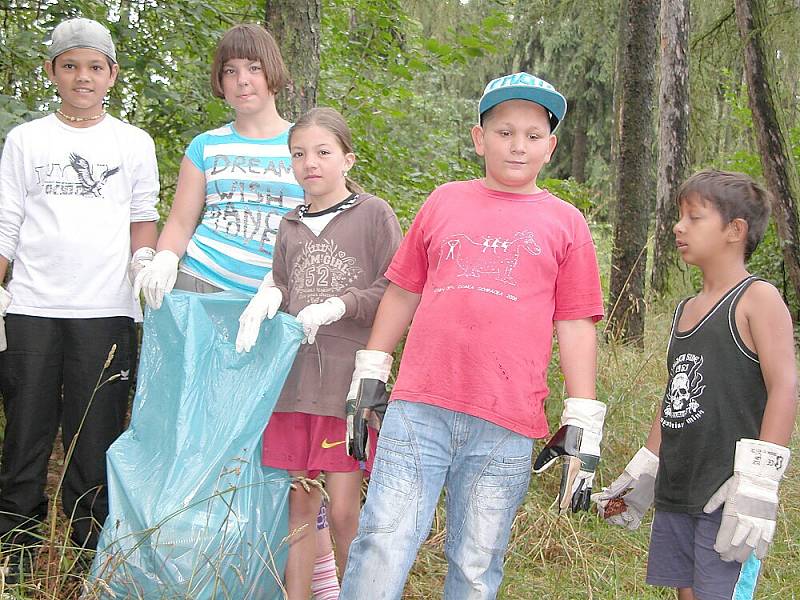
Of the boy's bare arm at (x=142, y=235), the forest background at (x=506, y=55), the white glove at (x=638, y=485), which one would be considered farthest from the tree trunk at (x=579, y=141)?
the white glove at (x=638, y=485)

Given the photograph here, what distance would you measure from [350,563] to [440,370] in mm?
564

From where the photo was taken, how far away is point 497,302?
2.36m

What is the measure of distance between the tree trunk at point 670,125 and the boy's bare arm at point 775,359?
596cm

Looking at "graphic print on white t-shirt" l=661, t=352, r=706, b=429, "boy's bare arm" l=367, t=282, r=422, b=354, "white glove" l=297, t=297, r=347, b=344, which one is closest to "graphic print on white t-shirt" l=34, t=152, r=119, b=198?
"white glove" l=297, t=297, r=347, b=344

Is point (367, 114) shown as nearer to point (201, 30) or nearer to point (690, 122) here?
point (201, 30)

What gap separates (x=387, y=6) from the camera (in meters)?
5.72

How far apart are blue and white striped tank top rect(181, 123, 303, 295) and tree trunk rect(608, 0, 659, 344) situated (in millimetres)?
4067

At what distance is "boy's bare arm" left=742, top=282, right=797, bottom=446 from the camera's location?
7.67 feet

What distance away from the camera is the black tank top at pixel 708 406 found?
2.43 metres

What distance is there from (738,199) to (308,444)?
1.50 m

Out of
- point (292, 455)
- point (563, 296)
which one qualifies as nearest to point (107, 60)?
point (292, 455)

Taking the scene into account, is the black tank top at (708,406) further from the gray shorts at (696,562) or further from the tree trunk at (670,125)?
the tree trunk at (670,125)

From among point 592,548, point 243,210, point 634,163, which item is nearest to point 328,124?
point 243,210

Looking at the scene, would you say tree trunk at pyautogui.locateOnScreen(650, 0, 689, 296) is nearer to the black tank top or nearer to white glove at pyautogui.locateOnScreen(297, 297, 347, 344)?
the black tank top
